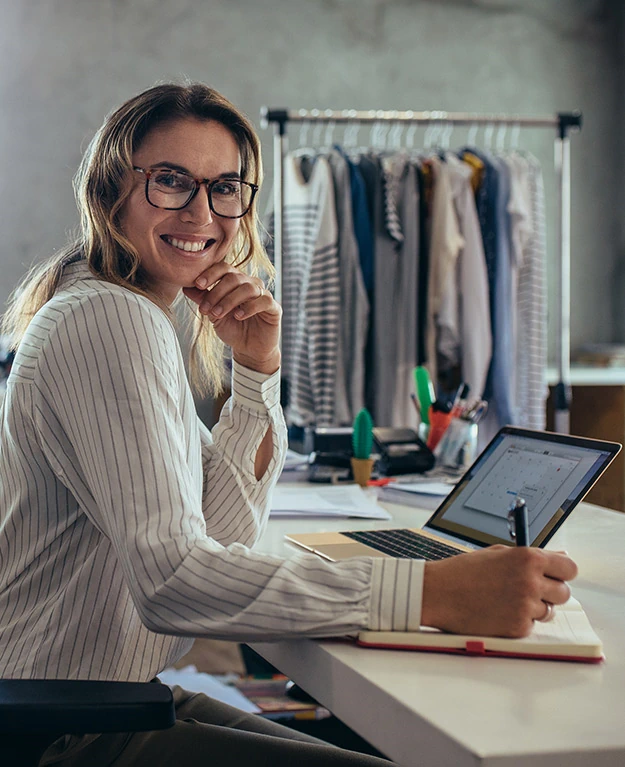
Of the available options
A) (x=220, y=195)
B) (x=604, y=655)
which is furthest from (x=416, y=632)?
(x=220, y=195)

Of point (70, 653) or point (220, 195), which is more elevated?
point (220, 195)

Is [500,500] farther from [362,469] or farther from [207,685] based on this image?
[207,685]

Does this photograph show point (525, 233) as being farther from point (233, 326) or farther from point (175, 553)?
point (175, 553)

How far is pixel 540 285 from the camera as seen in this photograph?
11.0 feet

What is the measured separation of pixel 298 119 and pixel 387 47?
1.41 metres

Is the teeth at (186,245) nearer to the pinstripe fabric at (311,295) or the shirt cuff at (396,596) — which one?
the shirt cuff at (396,596)

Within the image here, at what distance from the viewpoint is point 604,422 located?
3.72m

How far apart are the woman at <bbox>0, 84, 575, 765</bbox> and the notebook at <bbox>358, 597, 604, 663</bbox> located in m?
0.01

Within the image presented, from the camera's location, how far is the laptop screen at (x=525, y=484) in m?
1.17

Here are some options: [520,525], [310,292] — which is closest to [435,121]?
[310,292]

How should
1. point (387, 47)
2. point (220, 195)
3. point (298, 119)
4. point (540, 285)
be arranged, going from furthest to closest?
point (387, 47) → point (540, 285) → point (298, 119) → point (220, 195)

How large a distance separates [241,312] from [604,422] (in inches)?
105

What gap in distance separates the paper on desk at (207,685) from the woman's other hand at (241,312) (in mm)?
975

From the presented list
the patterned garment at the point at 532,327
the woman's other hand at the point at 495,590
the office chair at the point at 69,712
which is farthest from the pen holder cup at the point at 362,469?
the patterned garment at the point at 532,327
